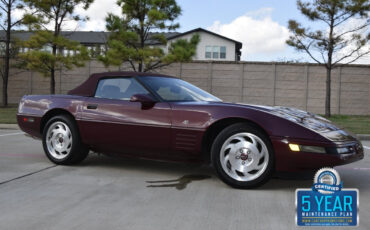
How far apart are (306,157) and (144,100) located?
1.81 m

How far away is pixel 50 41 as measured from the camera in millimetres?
21328

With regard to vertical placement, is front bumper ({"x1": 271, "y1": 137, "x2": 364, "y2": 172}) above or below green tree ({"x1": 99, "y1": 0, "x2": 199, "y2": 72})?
below

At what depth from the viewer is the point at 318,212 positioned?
2855 mm

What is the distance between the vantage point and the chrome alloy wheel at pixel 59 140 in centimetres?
518

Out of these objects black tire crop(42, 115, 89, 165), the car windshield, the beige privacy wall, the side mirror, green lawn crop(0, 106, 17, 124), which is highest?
the beige privacy wall

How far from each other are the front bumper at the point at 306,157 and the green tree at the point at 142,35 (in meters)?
15.8

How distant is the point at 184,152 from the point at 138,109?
0.76m

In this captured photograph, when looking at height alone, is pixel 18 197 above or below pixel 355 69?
below

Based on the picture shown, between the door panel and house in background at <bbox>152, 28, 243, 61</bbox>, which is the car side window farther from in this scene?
house in background at <bbox>152, 28, 243, 61</bbox>

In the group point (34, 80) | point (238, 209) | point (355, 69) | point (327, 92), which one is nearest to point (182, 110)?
point (238, 209)

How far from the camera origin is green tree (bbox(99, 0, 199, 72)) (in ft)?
63.1

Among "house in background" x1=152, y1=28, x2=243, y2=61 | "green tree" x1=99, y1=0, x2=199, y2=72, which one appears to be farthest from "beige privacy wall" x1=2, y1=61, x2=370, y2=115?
"house in background" x1=152, y1=28, x2=243, y2=61

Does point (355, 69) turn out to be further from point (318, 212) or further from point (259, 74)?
point (318, 212)

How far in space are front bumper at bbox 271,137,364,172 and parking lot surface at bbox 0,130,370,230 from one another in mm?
174
